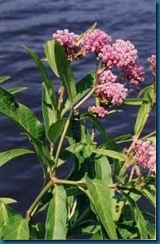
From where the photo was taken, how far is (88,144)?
183cm

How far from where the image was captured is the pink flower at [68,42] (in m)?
1.72

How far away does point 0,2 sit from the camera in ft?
24.3

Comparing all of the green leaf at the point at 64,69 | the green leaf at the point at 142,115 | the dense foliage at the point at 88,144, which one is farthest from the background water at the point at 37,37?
the green leaf at the point at 64,69

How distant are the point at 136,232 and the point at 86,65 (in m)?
3.61

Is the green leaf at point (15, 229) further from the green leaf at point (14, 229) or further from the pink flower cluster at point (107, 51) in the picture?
the pink flower cluster at point (107, 51)

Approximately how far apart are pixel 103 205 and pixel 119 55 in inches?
17.9

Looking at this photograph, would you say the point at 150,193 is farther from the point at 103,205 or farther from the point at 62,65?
the point at 62,65

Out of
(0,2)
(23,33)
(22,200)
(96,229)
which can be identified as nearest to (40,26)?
(23,33)

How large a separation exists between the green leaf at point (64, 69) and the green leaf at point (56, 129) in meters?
0.08

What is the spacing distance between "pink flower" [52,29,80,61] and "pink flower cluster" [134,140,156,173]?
0.36 meters

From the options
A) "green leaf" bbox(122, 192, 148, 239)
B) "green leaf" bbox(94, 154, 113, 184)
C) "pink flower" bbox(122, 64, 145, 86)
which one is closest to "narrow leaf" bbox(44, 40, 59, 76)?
"pink flower" bbox(122, 64, 145, 86)

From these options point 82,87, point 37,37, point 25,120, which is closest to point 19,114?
point 25,120

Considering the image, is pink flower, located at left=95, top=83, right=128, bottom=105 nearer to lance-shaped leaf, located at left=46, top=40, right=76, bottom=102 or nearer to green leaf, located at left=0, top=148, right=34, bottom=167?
lance-shaped leaf, located at left=46, top=40, right=76, bottom=102

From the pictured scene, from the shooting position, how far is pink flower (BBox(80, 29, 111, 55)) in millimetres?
1707
